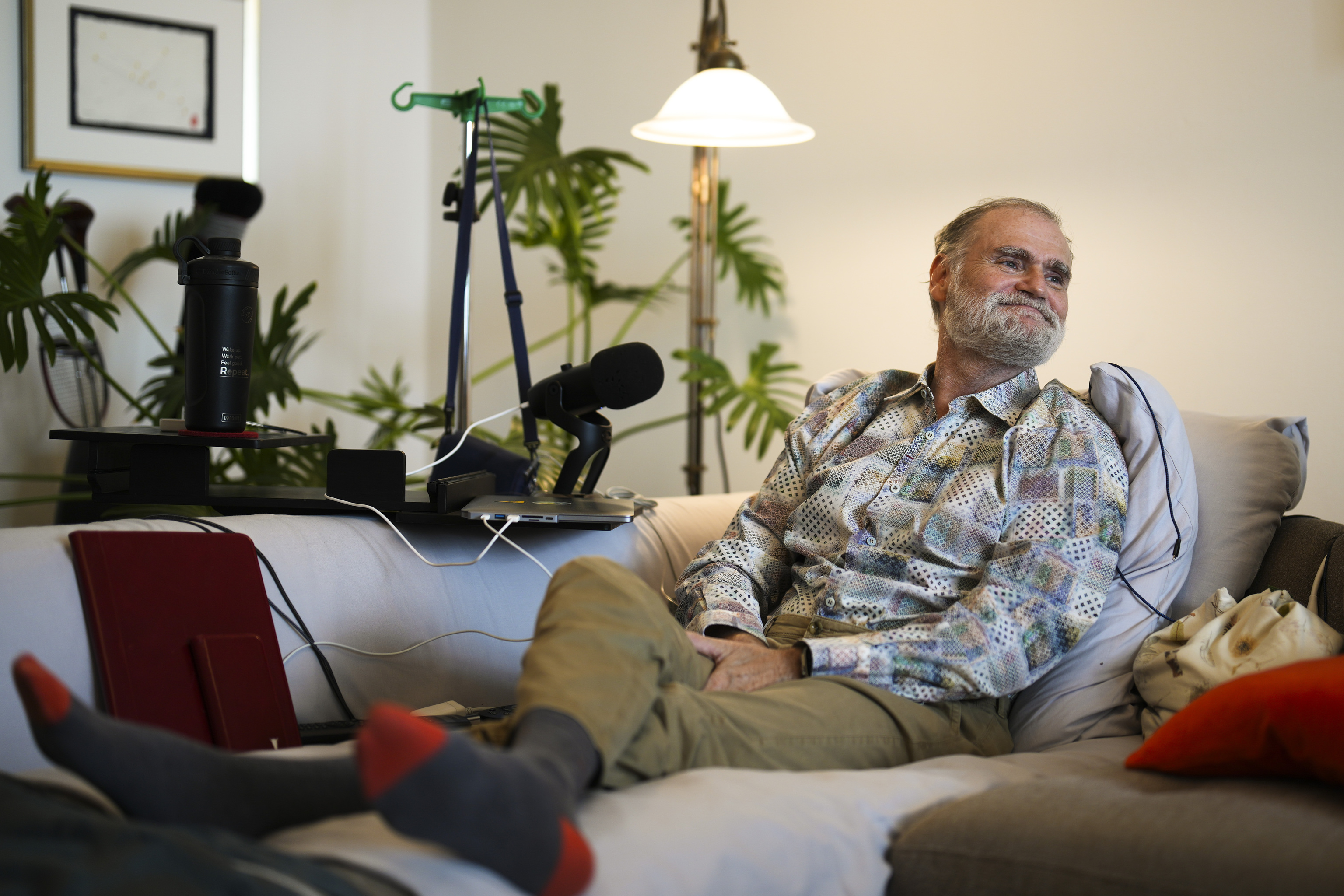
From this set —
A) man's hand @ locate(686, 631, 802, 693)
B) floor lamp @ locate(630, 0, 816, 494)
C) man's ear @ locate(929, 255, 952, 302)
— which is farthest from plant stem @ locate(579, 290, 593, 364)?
man's hand @ locate(686, 631, 802, 693)

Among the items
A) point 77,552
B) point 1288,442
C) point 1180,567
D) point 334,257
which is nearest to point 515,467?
point 77,552

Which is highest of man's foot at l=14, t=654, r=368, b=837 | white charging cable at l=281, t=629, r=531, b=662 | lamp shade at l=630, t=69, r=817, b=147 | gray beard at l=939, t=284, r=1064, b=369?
lamp shade at l=630, t=69, r=817, b=147

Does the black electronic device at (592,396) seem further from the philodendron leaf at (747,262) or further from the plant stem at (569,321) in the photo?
the philodendron leaf at (747,262)

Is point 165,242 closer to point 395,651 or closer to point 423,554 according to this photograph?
point 423,554

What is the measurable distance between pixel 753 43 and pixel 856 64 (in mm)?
404

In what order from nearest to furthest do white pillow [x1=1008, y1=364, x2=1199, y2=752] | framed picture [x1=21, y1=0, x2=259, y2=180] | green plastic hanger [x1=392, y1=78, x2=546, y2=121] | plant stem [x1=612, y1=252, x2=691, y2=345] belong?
1. white pillow [x1=1008, y1=364, x2=1199, y2=752]
2. green plastic hanger [x1=392, y1=78, x2=546, y2=121]
3. framed picture [x1=21, y1=0, x2=259, y2=180]
4. plant stem [x1=612, y1=252, x2=691, y2=345]

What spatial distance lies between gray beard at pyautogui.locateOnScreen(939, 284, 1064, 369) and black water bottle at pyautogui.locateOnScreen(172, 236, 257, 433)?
3.90 ft

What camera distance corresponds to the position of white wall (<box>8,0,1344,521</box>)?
6.82ft

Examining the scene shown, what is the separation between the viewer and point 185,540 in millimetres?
1449

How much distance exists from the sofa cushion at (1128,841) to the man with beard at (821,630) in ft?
0.80

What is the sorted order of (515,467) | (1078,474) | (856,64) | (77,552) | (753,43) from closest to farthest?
(77,552)
(1078,474)
(515,467)
(856,64)
(753,43)

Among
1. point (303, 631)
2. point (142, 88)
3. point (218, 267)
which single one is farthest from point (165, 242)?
point (303, 631)

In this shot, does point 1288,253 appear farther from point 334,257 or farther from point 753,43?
point 334,257

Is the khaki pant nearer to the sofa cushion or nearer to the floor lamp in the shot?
the sofa cushion
